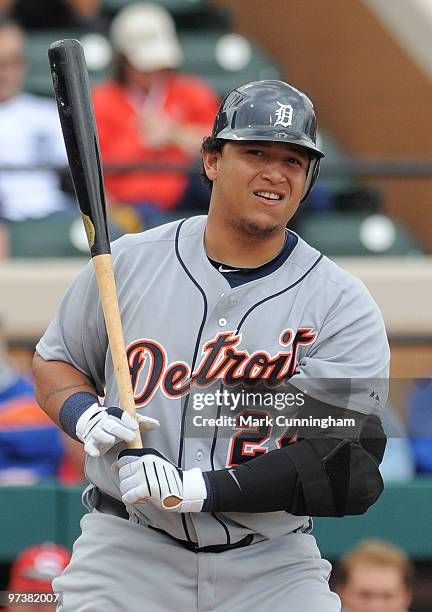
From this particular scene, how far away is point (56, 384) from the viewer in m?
3.05

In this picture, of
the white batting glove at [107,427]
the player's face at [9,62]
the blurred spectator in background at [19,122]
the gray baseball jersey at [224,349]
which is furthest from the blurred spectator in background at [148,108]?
the white batting glove at [107,427]

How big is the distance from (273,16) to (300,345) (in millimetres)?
6301

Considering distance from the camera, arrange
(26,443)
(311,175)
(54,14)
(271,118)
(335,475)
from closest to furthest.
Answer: (335,475)
(271,118)
(311,175)
(26,443)
(54,14)

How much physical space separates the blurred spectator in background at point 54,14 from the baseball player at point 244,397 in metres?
5.41

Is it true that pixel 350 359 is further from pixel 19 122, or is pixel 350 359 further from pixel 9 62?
pixel 9 62

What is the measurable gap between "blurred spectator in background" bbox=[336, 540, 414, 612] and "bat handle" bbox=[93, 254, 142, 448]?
76.9 inches

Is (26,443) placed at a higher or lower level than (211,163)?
lower

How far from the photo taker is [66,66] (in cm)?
321

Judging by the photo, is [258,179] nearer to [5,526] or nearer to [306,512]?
[306,512]

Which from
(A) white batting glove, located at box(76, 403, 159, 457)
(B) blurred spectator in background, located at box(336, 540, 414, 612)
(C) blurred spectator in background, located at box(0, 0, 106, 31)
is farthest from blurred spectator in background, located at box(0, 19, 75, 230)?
(A) white batting glove, located at box(76, 403, 159, 457)

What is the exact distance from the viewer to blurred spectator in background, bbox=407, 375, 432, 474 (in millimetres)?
5004

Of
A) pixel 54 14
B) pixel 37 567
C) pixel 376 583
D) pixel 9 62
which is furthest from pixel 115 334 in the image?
pixel 54 14

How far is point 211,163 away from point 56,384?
0.61 m

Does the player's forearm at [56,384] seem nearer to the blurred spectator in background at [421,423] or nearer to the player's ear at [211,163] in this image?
the player's ear at [211,163]
